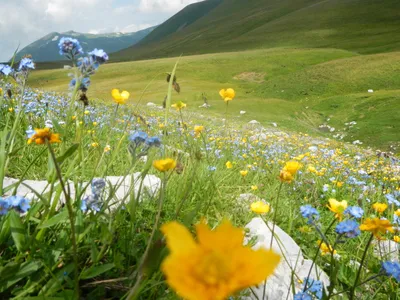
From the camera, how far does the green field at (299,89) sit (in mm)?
20031

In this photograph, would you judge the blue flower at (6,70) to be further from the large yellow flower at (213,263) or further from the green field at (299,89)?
the green field at (299,89)

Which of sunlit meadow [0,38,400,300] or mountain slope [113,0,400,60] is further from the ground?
mountain slope [113,0,400,60]

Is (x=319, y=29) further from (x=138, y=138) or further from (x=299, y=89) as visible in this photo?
(x=138, y=138)

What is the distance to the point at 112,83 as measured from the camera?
4569 cm

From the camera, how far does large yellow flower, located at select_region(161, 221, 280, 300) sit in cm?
55

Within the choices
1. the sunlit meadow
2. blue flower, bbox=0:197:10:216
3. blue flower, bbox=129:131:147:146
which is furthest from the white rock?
blue flower, bbox=0:197:10:216

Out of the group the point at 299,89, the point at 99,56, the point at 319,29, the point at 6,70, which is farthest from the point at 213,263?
the point at 319,29

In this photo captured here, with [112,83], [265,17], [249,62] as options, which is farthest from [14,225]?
[265,17]

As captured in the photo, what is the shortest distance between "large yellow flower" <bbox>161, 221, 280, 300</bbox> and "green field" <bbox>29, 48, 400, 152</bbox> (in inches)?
158

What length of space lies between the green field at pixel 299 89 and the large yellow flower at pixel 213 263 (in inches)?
158

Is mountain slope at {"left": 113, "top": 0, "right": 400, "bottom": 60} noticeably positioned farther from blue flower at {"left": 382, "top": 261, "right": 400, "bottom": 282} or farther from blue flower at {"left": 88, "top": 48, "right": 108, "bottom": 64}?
blue flower at {"left": 88, "top": 48, "right": 108, "bottom": 64}

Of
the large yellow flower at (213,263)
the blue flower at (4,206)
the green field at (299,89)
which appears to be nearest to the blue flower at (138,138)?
the blue flower at (4,206)

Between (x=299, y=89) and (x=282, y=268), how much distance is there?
3135 cm

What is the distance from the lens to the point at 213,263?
1.92 feet
